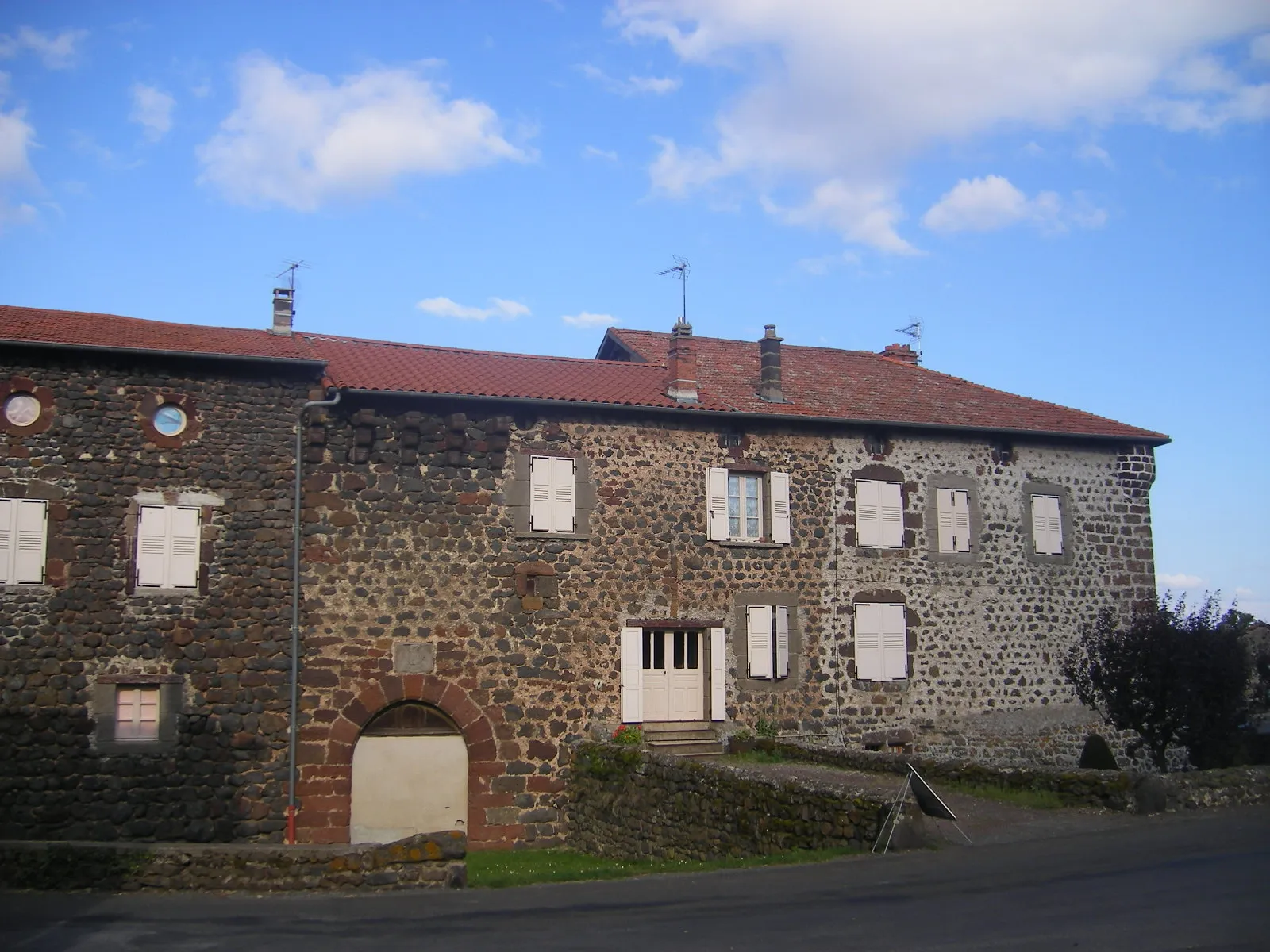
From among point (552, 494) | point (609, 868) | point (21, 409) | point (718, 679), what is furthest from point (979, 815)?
point (21, 409)

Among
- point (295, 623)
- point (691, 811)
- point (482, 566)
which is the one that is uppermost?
point (482, 566)

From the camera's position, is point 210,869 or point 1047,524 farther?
point 1047,524

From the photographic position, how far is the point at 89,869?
1055 cm

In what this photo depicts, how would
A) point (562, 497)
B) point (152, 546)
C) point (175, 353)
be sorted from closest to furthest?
1. point (152, 546)
2. point (175, 353)
3. point (562, 497)

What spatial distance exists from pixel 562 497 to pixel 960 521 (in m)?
6.90

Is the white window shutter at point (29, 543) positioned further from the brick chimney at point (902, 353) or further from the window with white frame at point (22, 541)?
the brick chimney at point (902, 353)

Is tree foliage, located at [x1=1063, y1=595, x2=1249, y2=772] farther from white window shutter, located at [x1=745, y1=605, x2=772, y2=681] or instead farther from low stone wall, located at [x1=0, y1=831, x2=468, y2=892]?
low stone wall, located at [x1=0, y1=831, x2=468, y2=892]

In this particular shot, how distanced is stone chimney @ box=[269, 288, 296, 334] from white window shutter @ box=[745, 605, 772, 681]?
8.39 metres

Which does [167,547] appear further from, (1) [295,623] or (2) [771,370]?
(2) [771,370]

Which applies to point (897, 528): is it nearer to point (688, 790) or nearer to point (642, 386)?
point (642, 386)

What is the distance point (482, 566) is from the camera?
1755 cm

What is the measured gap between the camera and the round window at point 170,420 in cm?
1627

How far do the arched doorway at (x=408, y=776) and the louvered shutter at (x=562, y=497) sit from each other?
→ 10.7 ft

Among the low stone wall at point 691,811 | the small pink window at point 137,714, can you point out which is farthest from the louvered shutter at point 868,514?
the small pink window at point 137,714
